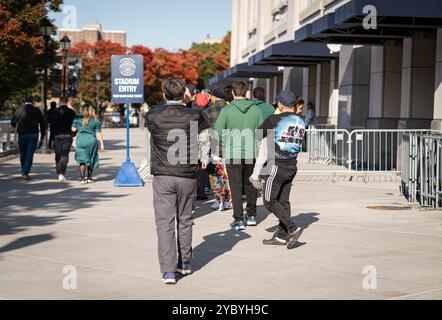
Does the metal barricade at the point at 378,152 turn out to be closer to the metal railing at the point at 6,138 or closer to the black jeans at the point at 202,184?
the black jeans at the point at 202,184

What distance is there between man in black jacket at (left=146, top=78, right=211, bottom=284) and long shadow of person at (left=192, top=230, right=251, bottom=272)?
0.68 m

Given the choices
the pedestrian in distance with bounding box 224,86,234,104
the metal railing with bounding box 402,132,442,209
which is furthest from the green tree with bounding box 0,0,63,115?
the metal railing with bounding box 402,132,442,209

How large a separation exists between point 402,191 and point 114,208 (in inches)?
232

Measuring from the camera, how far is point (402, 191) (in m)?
16.5

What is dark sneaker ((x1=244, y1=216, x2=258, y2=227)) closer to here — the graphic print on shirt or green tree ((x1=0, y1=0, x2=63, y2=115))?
the graphic print on shirt

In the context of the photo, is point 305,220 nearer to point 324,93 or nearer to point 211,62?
point 324,93

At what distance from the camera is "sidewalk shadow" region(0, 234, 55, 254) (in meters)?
10.0

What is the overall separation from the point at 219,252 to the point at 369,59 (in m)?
16.8

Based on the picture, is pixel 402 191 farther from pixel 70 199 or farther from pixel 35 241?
pixel 35 241

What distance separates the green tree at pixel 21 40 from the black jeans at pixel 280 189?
1728cm

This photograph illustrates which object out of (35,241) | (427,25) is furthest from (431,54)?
(35,241)

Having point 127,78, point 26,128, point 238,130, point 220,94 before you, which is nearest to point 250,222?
point 238,130

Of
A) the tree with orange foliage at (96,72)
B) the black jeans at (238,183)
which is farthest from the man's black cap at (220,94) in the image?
the tree with orange foliage at (96,72)

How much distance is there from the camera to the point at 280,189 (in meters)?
10.4
